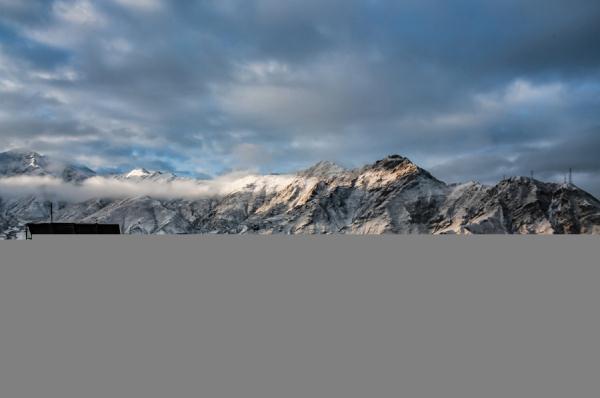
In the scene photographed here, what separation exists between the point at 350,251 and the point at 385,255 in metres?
15.3

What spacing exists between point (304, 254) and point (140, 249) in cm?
4995

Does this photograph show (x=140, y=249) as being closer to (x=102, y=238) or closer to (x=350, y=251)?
(x=102, y=238)

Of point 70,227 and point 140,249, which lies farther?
point 70,227

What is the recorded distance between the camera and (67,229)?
551ft

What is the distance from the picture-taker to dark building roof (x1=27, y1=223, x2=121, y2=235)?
536ft

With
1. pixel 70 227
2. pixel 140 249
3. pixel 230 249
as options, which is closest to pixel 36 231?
pixel 70 227

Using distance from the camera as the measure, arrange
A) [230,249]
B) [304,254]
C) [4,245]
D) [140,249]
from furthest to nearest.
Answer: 1. [230,249]
2. [304,254]
3. [140,249]
4. [4,245]

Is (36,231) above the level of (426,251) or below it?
above

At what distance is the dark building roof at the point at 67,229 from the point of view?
6427 inches

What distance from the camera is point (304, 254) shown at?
159500mm

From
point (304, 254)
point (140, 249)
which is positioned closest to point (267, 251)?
point (304, 254)

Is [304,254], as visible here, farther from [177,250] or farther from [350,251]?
[177,250]

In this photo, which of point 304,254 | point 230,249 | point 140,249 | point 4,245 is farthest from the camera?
point 230,249

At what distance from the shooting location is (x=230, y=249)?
170250mm
